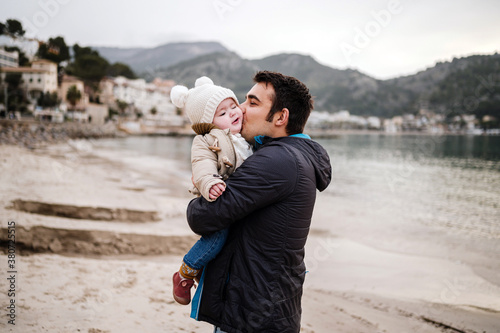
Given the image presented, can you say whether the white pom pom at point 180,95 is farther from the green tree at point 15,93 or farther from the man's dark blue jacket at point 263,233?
the green tree at point 15,93

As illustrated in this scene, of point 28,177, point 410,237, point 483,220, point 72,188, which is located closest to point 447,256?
point 410,237

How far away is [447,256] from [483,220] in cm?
542

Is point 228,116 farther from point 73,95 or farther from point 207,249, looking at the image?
point 73,95

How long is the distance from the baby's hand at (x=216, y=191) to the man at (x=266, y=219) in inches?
1.2

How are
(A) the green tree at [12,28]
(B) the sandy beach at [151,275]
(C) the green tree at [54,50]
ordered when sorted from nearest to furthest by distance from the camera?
(B) the sandy beach at [151,275] → (A) the green tree at [12,28] → (C) the green tree at [54,50]

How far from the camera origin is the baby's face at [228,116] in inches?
77.0

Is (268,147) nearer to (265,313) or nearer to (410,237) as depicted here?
(265,313)

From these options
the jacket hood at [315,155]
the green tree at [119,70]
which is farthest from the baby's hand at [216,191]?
the green tree at [119,70]

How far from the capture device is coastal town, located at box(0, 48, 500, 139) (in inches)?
2144

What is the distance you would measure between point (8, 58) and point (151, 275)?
71.5 metres


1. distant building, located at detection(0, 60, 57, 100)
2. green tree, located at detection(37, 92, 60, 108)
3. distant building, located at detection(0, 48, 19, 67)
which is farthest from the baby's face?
distant building, located at detection(0, 48, 19, 67)

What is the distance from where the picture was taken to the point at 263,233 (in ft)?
5.56

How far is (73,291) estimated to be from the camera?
3871mm

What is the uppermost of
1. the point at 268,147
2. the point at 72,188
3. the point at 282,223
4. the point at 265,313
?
the point at 268,147
